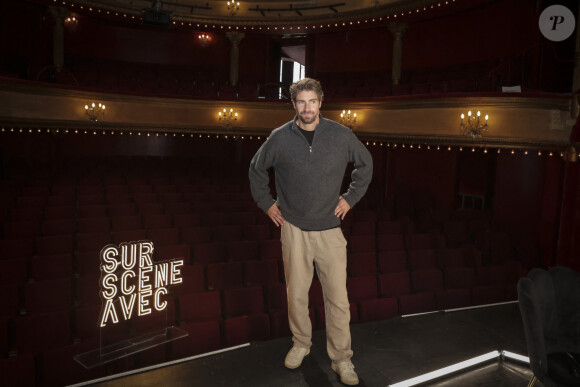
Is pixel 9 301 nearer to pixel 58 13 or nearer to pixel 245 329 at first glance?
pixel 245 329

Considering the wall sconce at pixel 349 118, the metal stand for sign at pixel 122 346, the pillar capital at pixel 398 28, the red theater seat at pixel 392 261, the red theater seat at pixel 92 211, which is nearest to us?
the metal stand for sign at pixel 122 346

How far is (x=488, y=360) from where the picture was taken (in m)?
2.47

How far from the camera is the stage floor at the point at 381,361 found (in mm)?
2232

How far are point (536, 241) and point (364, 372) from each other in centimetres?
691

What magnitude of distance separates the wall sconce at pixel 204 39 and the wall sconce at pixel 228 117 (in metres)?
3.47

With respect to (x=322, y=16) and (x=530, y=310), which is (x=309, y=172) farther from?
(x=322, y=16)

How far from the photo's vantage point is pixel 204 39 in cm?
1370

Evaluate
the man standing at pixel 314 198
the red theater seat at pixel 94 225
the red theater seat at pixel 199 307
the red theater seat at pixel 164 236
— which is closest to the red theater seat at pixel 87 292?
the red theater seat at pixel 199 307

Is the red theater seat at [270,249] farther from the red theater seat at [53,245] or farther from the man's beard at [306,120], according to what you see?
the man's beard at [306,120]

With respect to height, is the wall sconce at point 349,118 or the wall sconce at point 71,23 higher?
the wall sconce at point 71,23

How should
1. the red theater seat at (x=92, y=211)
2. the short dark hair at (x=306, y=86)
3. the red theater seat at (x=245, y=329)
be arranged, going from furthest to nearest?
the red theater seat at (x=92, y=211) → the red theater seat at (x=245, y=329) → the short dark hair at (x=306, y=86)

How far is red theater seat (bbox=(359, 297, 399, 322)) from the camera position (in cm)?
375

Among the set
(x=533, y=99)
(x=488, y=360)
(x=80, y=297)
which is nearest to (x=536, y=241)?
(x=533, y=99)

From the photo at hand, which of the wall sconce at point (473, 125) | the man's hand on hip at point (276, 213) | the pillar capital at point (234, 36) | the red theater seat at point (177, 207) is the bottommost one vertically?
the red theater seat at point (177, 207)
